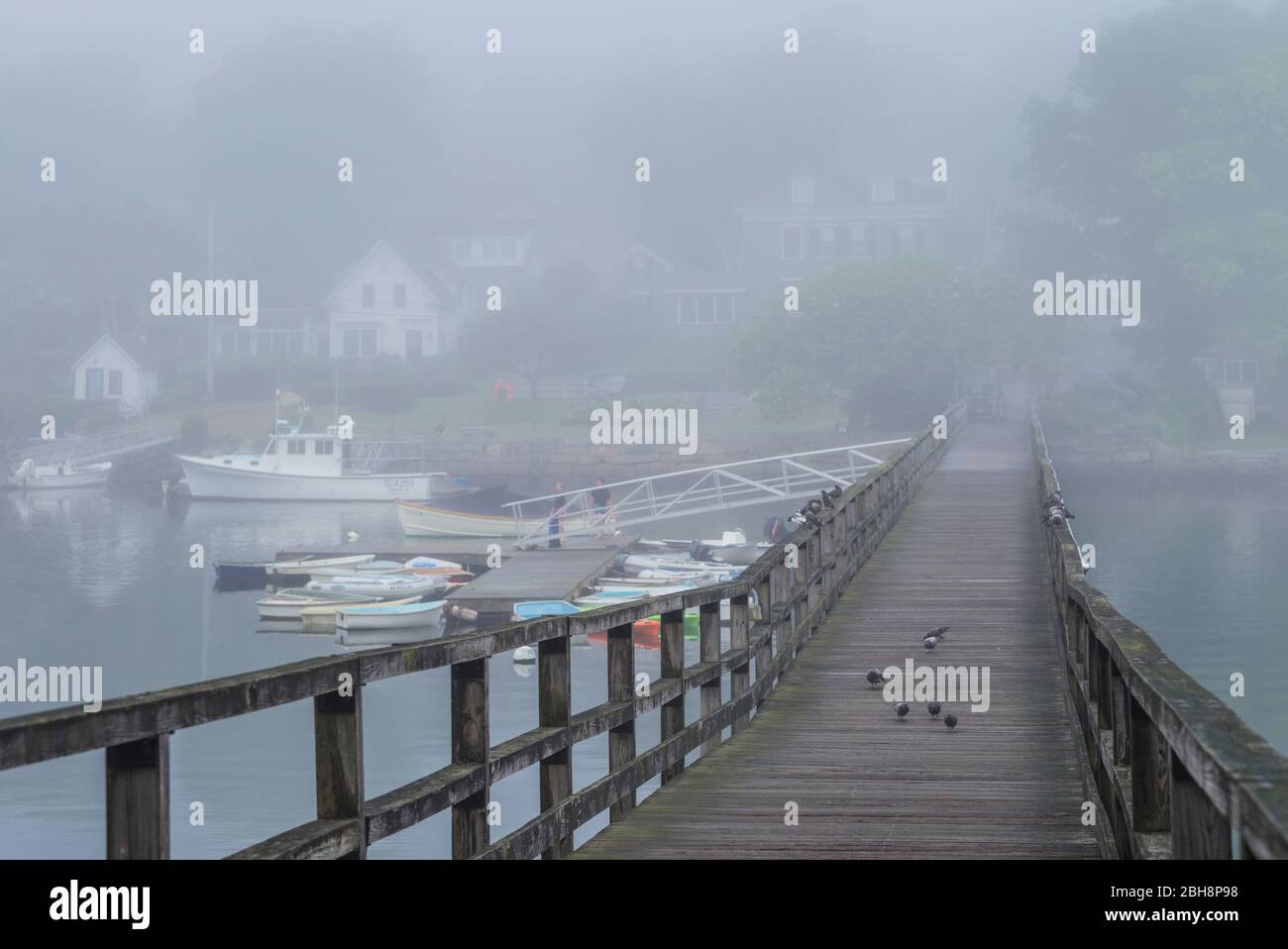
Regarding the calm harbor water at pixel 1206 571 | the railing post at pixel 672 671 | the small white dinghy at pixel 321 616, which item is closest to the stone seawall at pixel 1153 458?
the calm harbor water at pixel 1206 571

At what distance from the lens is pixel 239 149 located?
135 metres

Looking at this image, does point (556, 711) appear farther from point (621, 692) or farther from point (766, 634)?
point (766, 634)

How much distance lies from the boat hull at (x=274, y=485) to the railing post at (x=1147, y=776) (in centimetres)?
7282

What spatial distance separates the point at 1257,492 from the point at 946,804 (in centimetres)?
6928

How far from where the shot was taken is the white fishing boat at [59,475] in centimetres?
8675

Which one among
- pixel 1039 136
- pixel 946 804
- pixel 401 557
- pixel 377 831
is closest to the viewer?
pixel 377 831

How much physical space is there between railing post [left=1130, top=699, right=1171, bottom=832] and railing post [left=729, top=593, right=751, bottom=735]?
644cm

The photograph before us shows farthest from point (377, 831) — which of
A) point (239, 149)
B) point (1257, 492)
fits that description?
point (239, 149)

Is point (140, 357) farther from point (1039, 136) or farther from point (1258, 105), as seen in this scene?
point (1258, 105)

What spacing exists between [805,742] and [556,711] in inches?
172

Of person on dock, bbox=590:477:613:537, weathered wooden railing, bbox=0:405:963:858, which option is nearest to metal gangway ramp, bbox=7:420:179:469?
person on dock, bbox=590:477:613:537

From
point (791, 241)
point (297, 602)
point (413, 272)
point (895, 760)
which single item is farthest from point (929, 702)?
point (413, 272)

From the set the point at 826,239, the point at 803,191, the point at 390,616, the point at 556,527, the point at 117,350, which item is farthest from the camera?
the point at 803,191

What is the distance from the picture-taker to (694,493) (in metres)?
73.6
